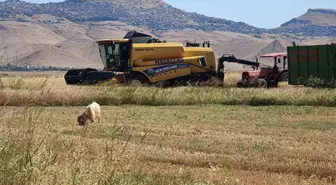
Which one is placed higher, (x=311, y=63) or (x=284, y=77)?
(x=311, y=63)

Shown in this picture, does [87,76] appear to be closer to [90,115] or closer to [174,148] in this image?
[90,115]

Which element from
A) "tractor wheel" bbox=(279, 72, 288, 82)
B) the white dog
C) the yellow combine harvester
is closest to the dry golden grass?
the white dog

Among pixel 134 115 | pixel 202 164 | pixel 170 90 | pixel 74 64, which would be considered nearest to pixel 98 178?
pixel 202 164

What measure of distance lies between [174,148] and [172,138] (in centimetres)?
130

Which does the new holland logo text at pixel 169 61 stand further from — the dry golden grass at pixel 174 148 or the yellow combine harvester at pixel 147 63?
the dry golden grass at pixel 174 148

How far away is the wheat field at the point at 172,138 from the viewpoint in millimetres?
6453

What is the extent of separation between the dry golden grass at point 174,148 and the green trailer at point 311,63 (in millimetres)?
10203

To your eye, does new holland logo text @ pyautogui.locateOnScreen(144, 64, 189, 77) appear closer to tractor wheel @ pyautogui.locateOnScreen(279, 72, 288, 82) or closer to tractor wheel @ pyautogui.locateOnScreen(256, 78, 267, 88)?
tractor wheel @ pyautogui.locateOnScreen(256, 78, 267, 88)

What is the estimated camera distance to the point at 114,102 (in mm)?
21016

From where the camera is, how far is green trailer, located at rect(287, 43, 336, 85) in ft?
89.9

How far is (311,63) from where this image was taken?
93.1ft

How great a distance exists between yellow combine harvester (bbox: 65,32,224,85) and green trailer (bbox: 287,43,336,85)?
472cm

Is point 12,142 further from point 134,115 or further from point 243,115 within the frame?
point 243,115

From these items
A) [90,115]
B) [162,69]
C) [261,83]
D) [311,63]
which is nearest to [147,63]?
[162,69]
